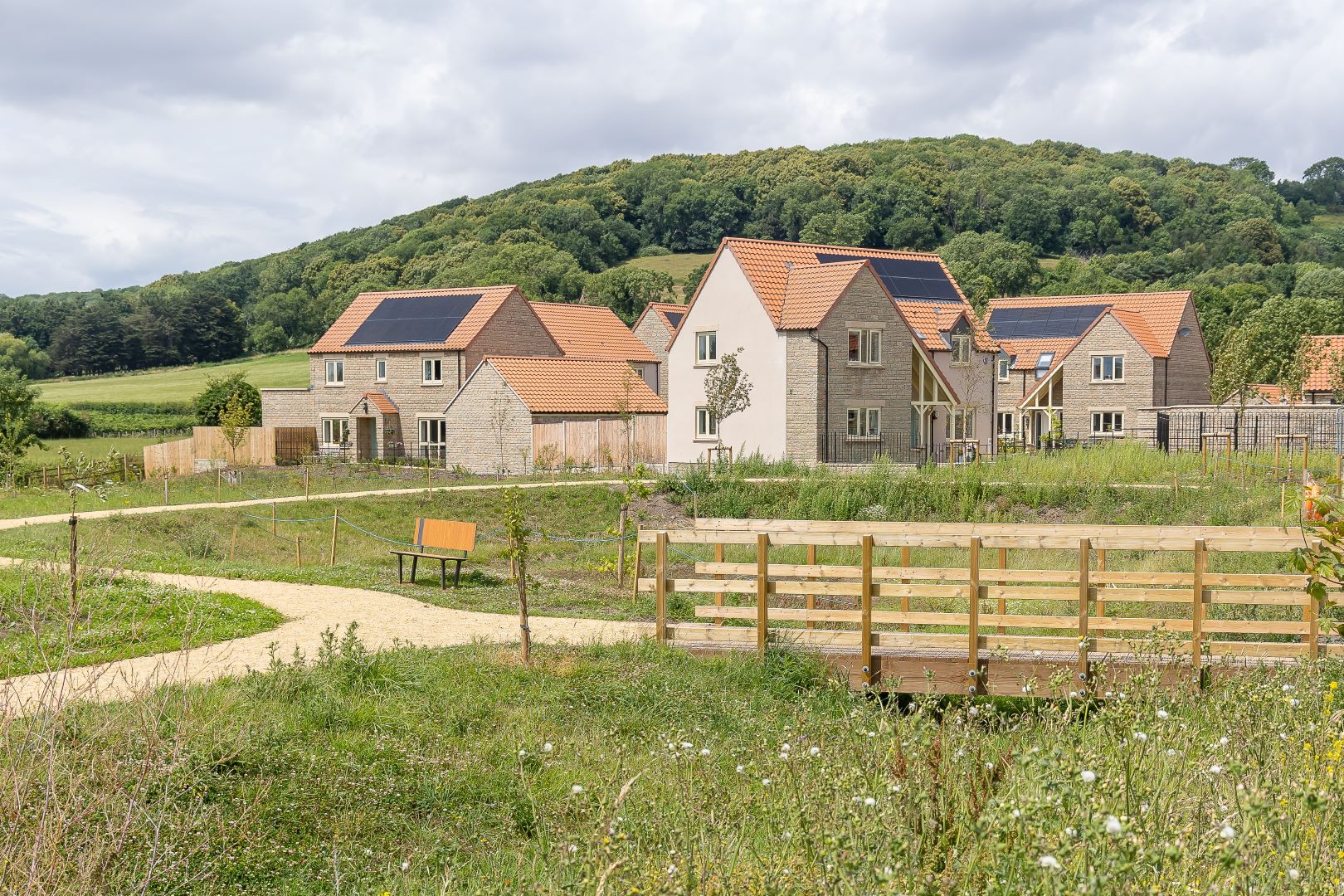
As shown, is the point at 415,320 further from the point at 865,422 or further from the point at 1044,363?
the point at 1044,363

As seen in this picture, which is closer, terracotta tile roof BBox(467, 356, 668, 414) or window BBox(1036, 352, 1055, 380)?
terracotta tile roof BBox(467, 356, 668, 414)

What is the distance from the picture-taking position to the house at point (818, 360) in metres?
40.3

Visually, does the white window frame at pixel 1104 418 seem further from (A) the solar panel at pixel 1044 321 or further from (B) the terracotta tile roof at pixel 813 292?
(B) the terracotta tile roof at pixel 813 292

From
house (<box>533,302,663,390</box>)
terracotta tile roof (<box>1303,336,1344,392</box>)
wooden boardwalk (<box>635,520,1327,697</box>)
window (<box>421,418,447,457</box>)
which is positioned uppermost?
house (<box>533,302,663,390</box>)

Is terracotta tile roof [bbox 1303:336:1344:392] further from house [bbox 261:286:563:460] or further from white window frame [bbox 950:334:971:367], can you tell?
house [bbox 261:286:563:460]

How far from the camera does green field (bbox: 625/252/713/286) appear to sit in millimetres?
122544

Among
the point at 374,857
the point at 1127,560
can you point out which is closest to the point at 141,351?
the point at 1127,560

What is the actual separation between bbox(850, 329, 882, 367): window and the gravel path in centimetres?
2502

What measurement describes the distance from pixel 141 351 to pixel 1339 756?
116400 mm

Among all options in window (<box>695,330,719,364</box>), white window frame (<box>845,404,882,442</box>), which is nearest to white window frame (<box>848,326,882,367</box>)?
white window frame (<box>845,404,882,442</box>)

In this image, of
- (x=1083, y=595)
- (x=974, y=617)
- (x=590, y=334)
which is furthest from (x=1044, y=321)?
(x=974, y=617)

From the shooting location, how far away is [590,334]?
6181 centimetres

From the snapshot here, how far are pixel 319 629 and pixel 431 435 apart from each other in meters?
40.0

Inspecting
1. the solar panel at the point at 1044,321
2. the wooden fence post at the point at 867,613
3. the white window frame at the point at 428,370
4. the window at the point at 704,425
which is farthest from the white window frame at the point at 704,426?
the wooden fence post at the point at 867,613
